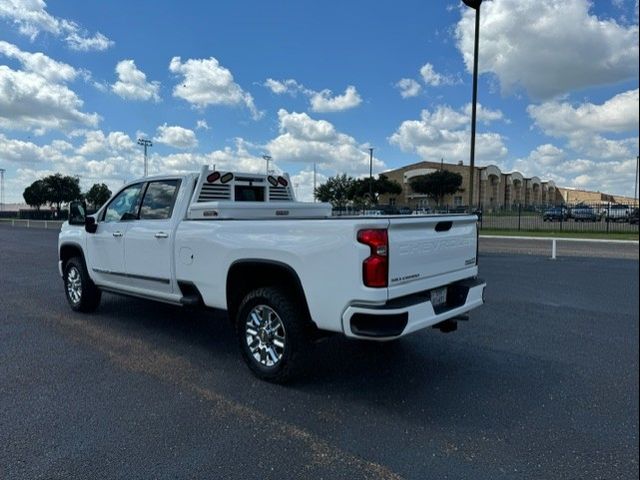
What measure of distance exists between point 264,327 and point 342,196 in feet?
273

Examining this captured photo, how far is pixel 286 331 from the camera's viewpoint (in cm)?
395

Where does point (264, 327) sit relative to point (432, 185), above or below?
below

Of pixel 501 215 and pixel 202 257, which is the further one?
pixel 501 215

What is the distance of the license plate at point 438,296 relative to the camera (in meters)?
4.00

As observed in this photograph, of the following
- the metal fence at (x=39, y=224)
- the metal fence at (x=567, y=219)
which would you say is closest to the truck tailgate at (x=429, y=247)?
the metal fence at (x=567, y=219)

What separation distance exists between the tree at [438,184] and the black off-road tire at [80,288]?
79.7m

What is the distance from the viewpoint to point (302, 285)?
12.5ft

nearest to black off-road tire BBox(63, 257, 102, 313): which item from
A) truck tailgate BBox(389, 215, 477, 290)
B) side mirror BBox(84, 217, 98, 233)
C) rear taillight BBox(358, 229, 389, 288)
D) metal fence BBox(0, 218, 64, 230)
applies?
side mirror BBox(84, 217, 98, 233)

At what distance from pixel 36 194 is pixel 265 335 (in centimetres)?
9079

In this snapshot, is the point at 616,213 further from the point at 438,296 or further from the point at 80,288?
the point at 80,288

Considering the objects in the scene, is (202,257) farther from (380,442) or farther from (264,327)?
(380,442)

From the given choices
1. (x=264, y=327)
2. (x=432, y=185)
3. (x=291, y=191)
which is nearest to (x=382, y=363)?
(x=264, y=327)

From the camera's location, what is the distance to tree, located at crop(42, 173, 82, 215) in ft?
263

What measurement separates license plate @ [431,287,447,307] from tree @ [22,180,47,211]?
90.5 meters
